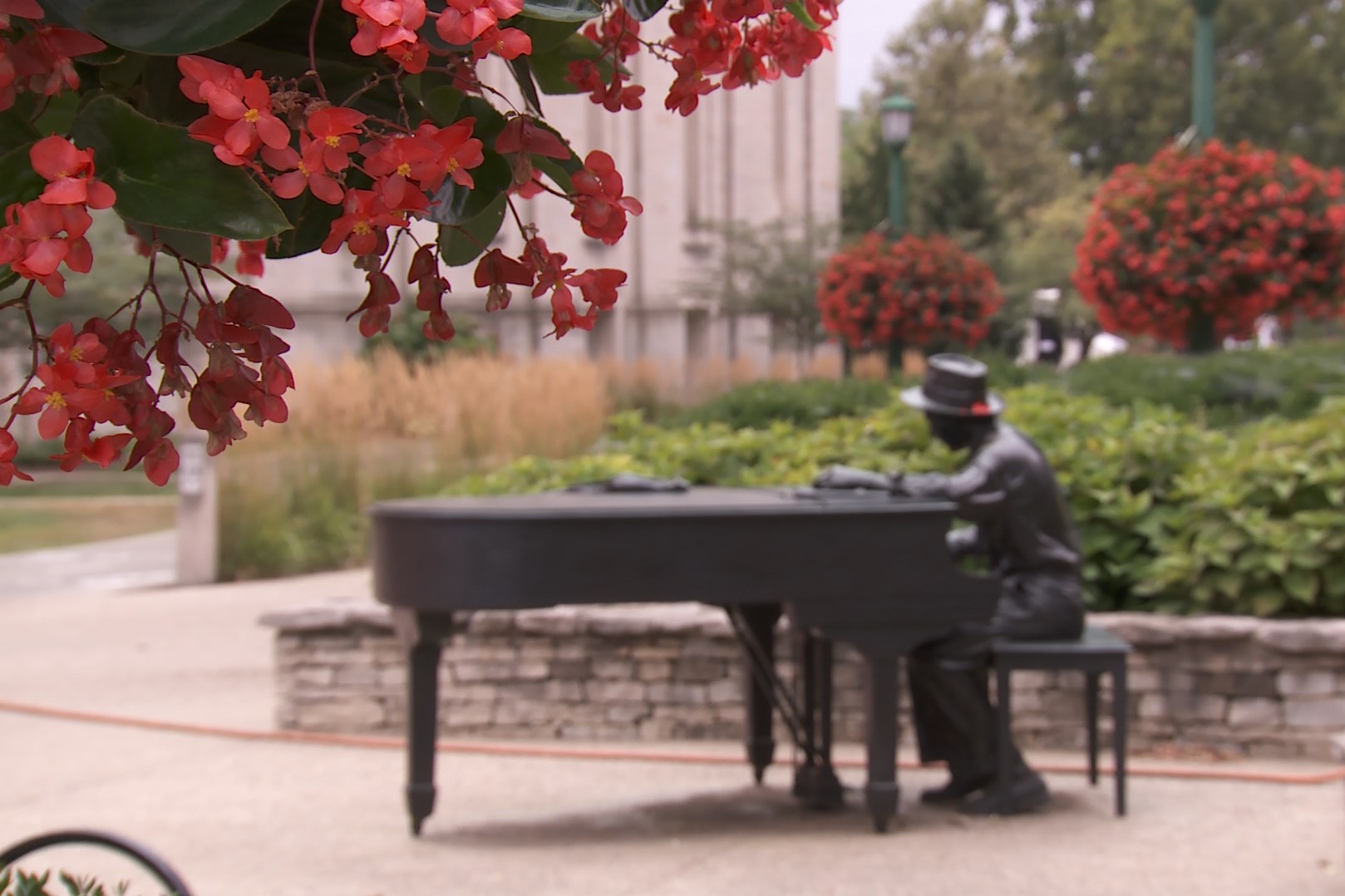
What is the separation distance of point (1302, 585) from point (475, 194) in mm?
5762

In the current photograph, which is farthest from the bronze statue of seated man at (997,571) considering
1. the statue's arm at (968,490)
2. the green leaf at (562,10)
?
the green leaf at (562,10)

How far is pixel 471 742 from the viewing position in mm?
7211

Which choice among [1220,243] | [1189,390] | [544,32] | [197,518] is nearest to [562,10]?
[544,32]

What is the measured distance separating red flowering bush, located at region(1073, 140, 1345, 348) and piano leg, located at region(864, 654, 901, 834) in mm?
8709

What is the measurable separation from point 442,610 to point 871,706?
4.73ft

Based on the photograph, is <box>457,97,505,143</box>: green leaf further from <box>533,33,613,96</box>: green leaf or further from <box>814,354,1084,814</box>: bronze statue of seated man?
<box>814,354,1084,814</box>: bronze statue of seated man

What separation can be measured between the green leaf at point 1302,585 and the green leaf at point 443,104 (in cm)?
576

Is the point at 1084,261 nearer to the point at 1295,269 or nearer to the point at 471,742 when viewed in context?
the point at 1295,269

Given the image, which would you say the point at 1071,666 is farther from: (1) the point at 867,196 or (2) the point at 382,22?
(1) the point at 867,196

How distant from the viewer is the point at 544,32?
148 centimetres

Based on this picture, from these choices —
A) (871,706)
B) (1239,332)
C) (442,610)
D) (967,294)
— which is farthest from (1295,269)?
(442,610)

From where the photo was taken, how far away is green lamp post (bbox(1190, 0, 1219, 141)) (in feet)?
46.2

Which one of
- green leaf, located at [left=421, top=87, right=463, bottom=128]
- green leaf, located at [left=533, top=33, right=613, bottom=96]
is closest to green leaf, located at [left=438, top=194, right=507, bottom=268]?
green leaf, located at [left=421, top=87, right=463, bottom=128]

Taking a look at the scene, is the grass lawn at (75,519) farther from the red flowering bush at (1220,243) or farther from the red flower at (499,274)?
the red flower at (499,274)
